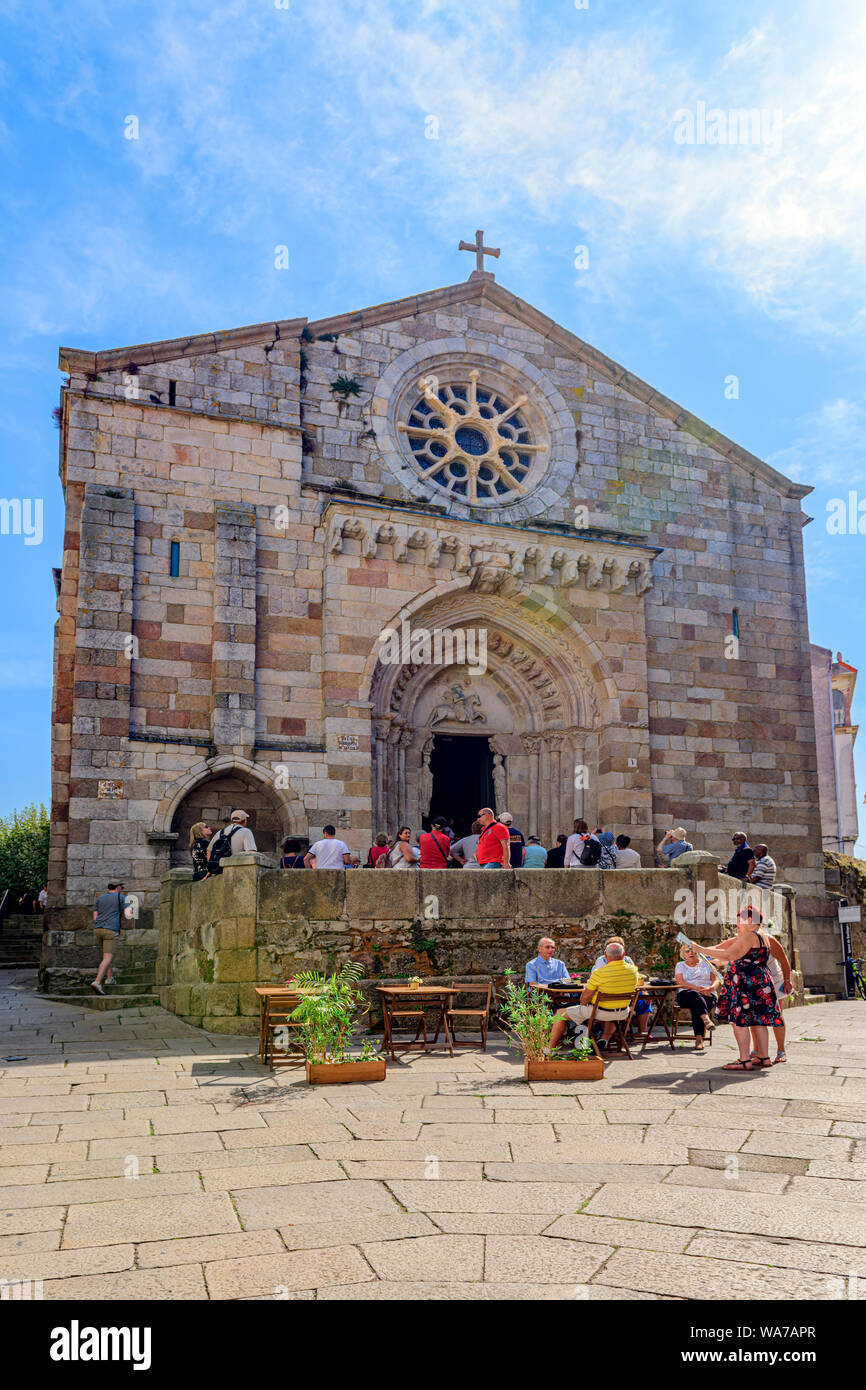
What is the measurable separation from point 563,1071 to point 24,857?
94.7 feet

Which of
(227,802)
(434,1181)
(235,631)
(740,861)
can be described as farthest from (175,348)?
(434,1181)

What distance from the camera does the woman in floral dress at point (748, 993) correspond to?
7938mm

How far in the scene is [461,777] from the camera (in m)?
16.3

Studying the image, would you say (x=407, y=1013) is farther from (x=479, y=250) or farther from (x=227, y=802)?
(x=479, y=250)

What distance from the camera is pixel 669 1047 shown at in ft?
29.2

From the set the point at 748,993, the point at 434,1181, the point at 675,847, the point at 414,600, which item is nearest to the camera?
the point at 434,1181

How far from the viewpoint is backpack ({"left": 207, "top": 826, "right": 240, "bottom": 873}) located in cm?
1016

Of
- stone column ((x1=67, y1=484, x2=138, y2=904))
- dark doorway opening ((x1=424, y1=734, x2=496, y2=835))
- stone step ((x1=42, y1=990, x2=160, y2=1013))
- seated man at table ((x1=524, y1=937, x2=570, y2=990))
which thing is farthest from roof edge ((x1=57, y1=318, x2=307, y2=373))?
seated man at table ((x1=524, y1=937, x2=570, y2=990))

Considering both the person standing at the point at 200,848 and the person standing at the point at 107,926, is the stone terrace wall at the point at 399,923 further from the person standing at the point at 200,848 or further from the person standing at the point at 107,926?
the person standing at the point at 107,926

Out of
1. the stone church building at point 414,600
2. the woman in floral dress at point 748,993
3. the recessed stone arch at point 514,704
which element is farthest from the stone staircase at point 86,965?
the woman in floral dress at point 748,993

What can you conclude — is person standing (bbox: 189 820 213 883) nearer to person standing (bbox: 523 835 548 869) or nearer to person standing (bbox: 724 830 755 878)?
person standing (bbox: 523 835 548 869)
